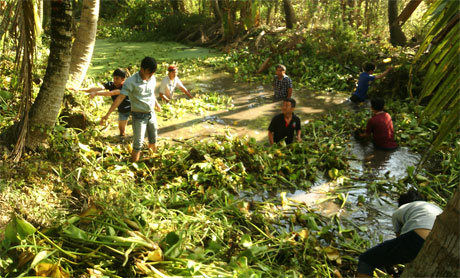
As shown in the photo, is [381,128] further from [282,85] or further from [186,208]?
[186,208]

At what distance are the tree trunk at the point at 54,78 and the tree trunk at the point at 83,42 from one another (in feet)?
6.05

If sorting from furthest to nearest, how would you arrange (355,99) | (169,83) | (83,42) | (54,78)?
(355,99) → (169,83) → (83,42) → (54,78)

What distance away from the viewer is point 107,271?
278 centimetres

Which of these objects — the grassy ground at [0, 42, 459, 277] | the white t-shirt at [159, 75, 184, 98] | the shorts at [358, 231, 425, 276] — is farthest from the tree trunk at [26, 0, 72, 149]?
the shorts at [358, 231, 425, 276]

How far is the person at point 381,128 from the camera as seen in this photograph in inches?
234

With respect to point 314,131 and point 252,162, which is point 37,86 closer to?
point 252,162

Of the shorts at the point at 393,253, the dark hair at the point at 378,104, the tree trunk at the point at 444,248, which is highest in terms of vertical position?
the tree trunk at the point at 444,248

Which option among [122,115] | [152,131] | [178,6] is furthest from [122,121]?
[178,6]

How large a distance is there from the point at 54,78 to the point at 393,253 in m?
4.22

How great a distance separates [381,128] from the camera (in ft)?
19.6

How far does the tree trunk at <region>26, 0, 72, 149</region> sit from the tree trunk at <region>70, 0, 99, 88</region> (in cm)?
184

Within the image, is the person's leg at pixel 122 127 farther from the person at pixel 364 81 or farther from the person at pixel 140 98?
the person at pixel 364 81

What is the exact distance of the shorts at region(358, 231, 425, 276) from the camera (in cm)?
286

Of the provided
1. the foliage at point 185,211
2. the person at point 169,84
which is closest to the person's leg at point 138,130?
the foliage at point 185,211
